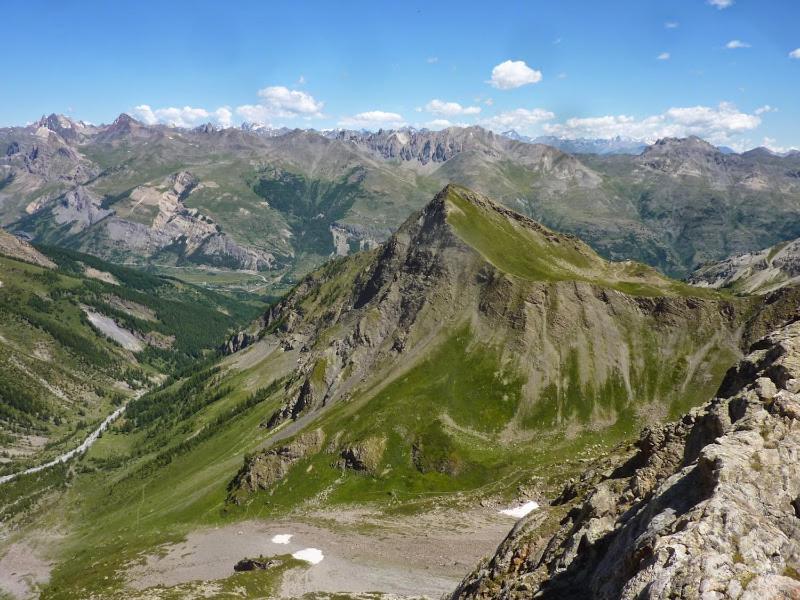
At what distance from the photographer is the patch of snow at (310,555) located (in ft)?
442

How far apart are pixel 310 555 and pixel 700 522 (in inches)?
4646

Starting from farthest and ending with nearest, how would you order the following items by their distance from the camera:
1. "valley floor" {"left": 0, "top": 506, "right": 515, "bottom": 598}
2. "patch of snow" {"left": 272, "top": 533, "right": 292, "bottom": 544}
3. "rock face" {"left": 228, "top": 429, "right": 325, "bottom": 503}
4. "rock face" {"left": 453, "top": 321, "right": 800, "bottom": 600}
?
1. "rock face" {"left": 228, "top": 429, "right": 325, "bottom": 503}
2. "patch of snow" {"left": 272, "top": 533, "right": 292, "bottom": 544}
3. "valley floor" {"left": 0, "top": 506, "right": 515, "bottom": 598}
4. "rock face" {"left": 453, "top": 321, "right": 800, "bottom": 600}

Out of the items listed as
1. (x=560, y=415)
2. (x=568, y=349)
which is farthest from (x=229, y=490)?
(x=568, y=349)

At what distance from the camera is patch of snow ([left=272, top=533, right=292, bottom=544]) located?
147988mm

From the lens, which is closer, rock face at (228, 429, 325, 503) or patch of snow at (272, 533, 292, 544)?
patch of snow at (272, 533, 292, 544)

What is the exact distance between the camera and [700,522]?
3531cm

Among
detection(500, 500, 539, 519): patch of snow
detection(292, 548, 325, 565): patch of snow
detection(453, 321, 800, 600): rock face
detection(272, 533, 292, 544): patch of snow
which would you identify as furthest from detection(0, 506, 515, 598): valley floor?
detection(453, 321, 800, 600): rock face

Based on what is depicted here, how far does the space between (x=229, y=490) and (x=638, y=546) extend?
169890mm

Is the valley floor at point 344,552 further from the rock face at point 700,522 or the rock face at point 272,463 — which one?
the rock face at point 700,522

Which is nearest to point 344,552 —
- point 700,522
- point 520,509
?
point 520,509

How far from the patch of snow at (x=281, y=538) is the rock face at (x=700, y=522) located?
92.1 meters

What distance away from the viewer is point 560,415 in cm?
17912

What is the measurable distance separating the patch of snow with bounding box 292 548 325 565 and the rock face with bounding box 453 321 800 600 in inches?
3015

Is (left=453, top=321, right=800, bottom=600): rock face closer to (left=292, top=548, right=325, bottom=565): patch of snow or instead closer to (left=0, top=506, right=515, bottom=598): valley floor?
(left=0, top=506, right=515, bottom=598): valley floor
